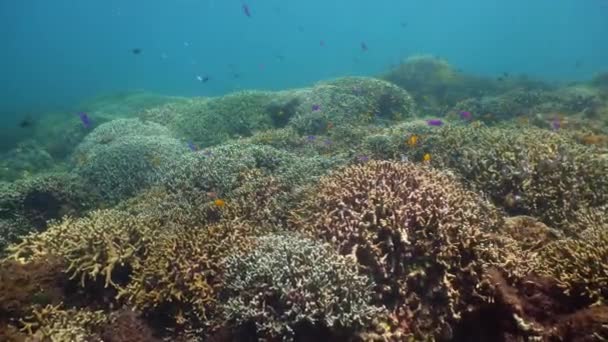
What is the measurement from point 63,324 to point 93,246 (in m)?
1.30

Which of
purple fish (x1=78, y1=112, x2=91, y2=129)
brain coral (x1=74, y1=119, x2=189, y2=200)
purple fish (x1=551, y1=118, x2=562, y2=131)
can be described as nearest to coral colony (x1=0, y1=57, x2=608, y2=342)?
brain coral (x1=74, y1=119, x2=189, y2=200)

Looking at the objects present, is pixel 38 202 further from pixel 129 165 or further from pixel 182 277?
pixel 182 277

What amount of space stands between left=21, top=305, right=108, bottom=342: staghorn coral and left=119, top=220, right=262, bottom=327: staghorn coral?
0.50 metres


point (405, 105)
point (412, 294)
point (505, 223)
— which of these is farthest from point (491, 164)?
point (405, 105)

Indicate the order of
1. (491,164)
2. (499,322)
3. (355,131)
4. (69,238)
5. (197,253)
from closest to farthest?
(499,322) → (197,253) → (69,238) → (491,164) → (355,131)

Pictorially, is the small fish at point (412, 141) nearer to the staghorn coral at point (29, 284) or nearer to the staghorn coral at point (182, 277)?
the staghorn coral at point (182, 277)

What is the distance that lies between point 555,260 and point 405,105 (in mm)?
14685

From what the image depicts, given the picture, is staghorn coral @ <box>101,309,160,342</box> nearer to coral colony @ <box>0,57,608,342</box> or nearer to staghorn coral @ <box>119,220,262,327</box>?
coral colony @ <box>0,57,608,342</box>

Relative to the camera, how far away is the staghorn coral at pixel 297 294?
4922mm

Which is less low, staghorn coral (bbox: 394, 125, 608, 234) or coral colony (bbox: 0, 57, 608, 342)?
staghorn coral (bbox: 394, 125, 608, 234)

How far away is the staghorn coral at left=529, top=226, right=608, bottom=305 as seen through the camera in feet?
14.6

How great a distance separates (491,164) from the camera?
804 cm


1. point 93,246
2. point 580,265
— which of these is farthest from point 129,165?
point 580,265

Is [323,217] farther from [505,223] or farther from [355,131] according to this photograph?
[355,131]
